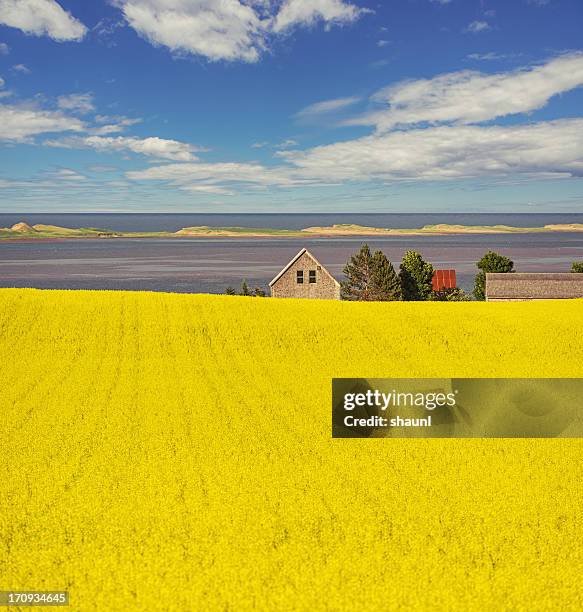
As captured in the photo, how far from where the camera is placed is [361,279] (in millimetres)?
62125

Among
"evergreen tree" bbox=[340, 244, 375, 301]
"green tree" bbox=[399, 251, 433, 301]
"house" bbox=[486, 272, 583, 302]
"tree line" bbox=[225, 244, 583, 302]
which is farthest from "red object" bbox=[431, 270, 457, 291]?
"house" bbox=[486, 272, 583, 302]

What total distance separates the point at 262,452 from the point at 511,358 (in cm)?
1450

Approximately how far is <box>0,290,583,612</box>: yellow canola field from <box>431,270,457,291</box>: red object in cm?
4116

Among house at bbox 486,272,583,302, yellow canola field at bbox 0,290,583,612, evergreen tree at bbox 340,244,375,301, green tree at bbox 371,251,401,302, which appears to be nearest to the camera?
yellow canola field at bbox 0,290,583,612

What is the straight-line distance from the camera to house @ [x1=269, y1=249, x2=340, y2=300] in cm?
5444

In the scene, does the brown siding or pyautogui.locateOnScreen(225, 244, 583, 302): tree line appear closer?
the brown siding

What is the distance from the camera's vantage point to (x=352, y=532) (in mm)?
11258

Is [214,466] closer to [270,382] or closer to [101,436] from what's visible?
[101,436]

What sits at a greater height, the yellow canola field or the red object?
the red object

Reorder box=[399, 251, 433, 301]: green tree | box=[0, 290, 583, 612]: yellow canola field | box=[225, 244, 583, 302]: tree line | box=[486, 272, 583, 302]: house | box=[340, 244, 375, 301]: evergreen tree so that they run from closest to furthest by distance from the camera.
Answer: box=[0, 290, 583, 612]: yellow canola field, box=[486, 272, 583, 302]: house, box=[225, 244, 583, 302]: tree line, box=[340, 244, 375, 301]: evergreen tree, box=[399, 251, 433, 301]: green tree

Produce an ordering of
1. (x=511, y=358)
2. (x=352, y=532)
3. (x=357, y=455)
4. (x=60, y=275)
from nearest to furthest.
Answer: (x=352, y=532)
(x=357, y=455)
(x=511, y=358)
(x=60, y=275)

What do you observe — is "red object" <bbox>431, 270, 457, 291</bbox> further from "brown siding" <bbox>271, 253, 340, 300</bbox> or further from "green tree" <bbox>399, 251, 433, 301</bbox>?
"brown siding" <bbox>271, 253, 340, 300</bbox>

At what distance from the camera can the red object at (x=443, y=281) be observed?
6788cm

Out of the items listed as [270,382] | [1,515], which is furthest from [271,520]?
[270,382]
